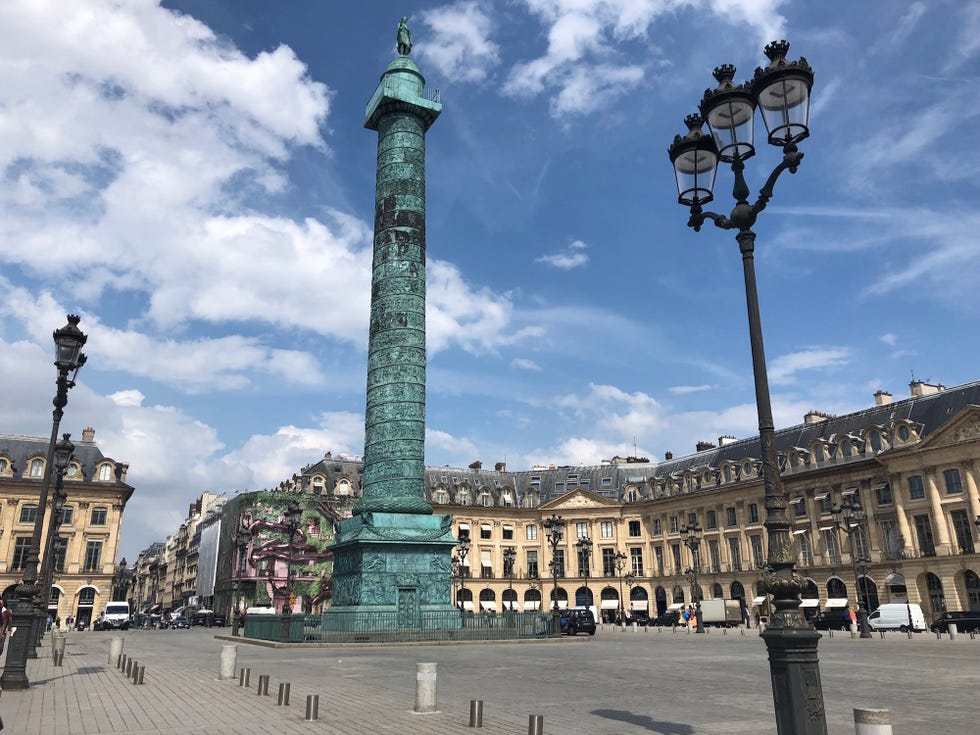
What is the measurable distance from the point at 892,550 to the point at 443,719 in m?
45.1

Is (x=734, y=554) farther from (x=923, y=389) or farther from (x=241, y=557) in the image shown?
(x=241, y=557)

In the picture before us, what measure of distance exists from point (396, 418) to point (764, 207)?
23001 millimetres

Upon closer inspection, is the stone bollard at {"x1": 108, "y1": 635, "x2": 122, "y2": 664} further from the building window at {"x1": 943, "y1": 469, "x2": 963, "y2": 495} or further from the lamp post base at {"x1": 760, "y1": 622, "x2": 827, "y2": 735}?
the building window at {"x1": 943, "y1": 469, "x2": 963, "y2": 495}

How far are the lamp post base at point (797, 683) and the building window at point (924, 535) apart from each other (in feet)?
147

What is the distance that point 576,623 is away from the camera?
1426 inches

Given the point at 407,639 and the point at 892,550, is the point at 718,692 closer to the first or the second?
the point at 407,639

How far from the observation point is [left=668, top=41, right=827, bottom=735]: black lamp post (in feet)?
18.3

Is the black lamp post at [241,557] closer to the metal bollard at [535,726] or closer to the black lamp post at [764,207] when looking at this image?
the metal bollard at [535,726]

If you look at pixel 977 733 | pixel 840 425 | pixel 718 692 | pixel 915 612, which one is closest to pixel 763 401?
pixel 977 733

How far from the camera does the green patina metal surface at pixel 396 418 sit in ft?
87.2

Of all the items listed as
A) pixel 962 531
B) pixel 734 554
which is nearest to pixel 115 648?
pixel 962 531

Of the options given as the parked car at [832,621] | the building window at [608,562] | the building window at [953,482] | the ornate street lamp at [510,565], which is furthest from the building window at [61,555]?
the building window at [953,482]

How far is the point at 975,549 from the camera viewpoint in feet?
136

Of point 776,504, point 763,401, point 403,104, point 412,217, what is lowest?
point 776,504
